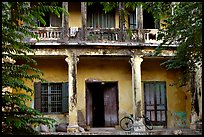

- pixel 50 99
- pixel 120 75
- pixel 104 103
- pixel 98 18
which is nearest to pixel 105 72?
pixel 120 75

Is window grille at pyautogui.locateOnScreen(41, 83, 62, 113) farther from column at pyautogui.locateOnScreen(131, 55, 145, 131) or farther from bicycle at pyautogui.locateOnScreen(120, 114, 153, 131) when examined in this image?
column at pyautogui.locateOnScreen(131, 55, 145, 131)

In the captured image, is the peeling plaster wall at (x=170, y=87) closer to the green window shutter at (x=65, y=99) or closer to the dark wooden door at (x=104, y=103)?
the dark wooden door at (x=104, y=103)

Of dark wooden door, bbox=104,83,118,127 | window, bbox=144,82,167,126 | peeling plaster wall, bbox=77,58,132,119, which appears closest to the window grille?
peeling plaster wall, bbox=77,58,132,119

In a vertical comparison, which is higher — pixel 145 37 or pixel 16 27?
pixel 145 37

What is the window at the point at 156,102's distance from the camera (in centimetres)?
1565

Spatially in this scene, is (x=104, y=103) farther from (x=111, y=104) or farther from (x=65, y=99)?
(x=65, y=99)

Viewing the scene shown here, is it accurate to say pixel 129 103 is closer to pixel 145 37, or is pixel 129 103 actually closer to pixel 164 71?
pixel 164 71

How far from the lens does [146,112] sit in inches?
618

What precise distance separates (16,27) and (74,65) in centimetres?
929

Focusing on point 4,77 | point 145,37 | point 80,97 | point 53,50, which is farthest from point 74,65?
point 4,77

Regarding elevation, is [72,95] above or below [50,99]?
above

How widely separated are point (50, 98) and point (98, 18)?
189 inches

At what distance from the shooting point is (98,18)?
1650 cm

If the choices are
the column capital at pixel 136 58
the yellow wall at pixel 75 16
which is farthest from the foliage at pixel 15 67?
the yellow wall at pixel 75 16
